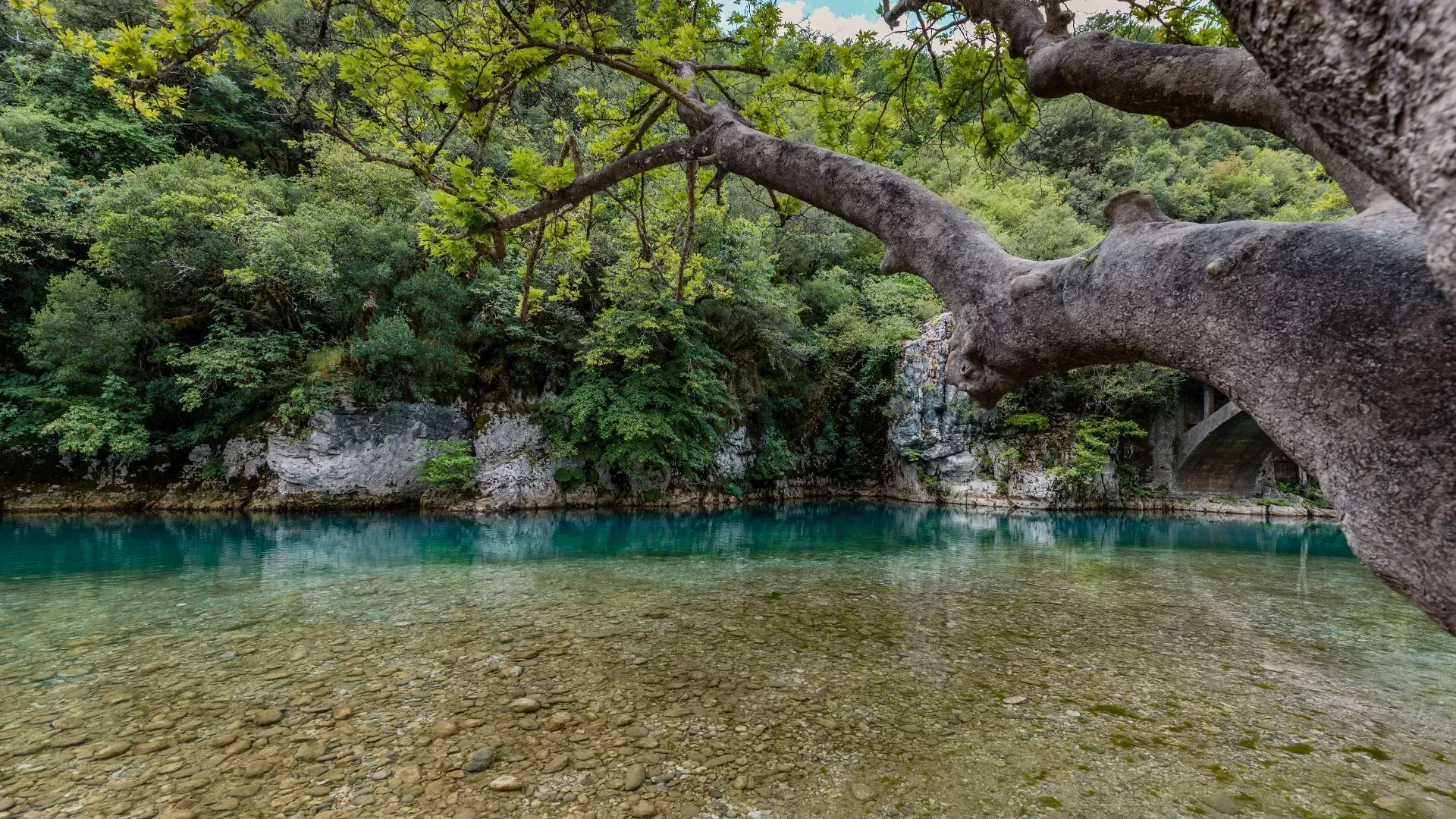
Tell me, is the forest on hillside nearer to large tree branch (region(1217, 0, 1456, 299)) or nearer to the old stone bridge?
the old stone bridge

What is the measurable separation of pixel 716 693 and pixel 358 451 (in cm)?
1398

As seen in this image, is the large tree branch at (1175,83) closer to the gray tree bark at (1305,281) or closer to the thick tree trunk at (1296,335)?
A: the gray tree bark at (1305,281)

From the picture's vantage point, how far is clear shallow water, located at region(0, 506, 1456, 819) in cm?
220

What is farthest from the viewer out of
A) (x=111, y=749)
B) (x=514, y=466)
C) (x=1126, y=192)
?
(x=514, y=466)

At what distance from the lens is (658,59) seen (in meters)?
2.96

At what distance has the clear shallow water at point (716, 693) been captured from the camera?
220 centimetres

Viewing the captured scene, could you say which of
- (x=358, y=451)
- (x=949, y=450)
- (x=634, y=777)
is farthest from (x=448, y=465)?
(x=949, y=450)

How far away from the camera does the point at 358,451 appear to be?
13.8m

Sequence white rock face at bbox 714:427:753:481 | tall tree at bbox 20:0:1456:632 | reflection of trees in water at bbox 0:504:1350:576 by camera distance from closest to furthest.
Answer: tall tree at bbox 20:0:1456:632 < reflection of trees in water at bbox 0:504:1350:576 < white rock face at bbox 714:427:753:481

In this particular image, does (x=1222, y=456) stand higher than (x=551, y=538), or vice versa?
(x=1222, y=456)

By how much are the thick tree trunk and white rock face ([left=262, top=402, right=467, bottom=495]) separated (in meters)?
15.2

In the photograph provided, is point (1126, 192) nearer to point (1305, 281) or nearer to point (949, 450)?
point (1305, 281)

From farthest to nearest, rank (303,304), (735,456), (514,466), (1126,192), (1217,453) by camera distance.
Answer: (1217,453) → (735,456) → (514,466) → (303,304) → (1126,192)

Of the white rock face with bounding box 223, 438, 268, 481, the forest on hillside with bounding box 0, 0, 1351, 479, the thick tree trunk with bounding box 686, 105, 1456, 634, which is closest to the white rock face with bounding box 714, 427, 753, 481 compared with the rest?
the forest on hillside with bounding box 0, 0, 1351, 479
